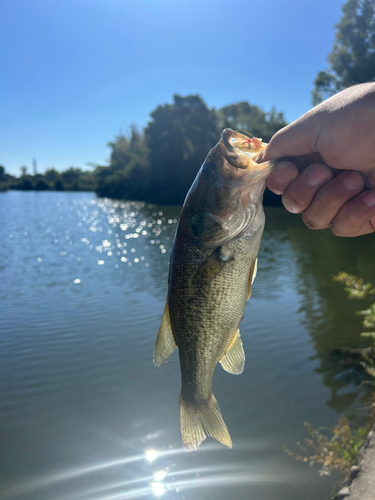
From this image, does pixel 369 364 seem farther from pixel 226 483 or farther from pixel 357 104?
pixel 357 104

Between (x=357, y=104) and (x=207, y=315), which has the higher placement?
(x=357, y=104)

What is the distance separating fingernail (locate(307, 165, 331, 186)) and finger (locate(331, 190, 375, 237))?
0.27 meters

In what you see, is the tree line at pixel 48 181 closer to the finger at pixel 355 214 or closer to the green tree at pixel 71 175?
the green tree at pixel 71 175

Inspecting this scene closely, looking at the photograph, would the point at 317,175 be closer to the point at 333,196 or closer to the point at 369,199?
the point at 333,196

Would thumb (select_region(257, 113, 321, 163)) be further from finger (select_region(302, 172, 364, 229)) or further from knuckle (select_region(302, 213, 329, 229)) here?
knuckle (select_region(302, 213, 329, 229))

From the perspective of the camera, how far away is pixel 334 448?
4.54 metres

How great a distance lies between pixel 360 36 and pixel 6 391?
115 ft

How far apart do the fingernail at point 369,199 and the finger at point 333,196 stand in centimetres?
6

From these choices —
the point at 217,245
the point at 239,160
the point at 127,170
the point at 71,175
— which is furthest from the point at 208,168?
the point at 71,175

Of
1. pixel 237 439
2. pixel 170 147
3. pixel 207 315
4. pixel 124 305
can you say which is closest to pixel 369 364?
pixel 237 439

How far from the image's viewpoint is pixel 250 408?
228 inches

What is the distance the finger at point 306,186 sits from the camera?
2246mm

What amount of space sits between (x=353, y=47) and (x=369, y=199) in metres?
34.4

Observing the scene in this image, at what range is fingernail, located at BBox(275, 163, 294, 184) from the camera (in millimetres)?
2201
